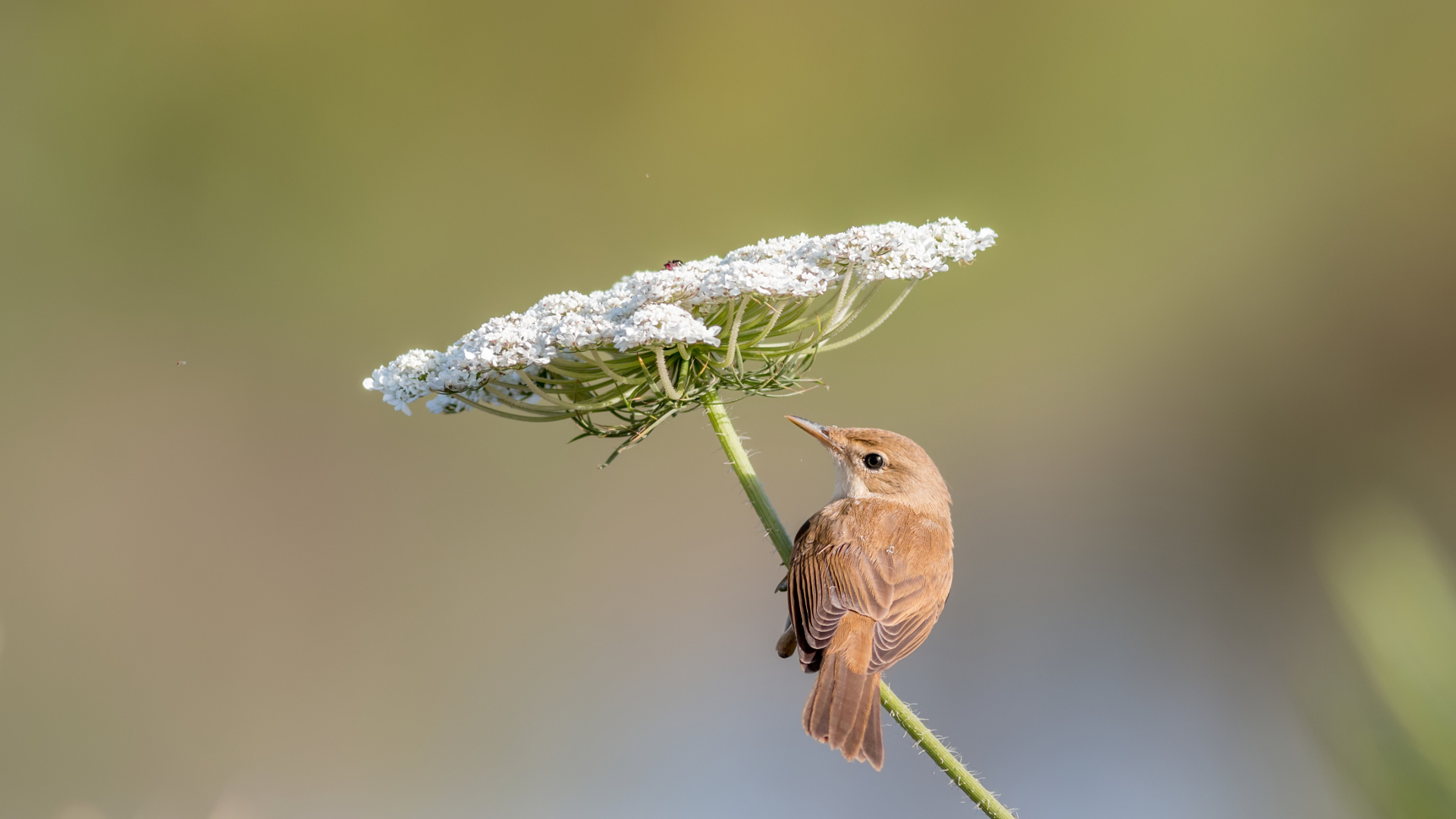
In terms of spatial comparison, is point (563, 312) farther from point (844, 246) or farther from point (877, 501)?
point (877, 501)

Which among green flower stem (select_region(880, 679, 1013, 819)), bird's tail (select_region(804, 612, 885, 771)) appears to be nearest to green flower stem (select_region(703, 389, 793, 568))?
bird's tail (select_region(804, 612, 885, 771))

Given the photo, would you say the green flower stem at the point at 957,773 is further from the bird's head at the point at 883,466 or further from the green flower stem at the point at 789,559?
the bird's head at the point at 883,466

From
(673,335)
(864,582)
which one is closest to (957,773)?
(864,582)

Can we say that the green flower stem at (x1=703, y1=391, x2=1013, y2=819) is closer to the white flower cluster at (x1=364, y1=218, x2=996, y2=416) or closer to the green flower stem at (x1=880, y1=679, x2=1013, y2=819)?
the green flower stem at (x1=880, y1=679, x2=1013, y2=819)

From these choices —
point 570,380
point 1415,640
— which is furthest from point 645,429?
point 1415,640

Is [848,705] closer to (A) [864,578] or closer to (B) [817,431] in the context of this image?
(A) [864,578]
